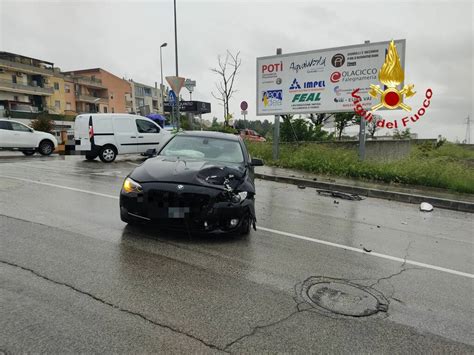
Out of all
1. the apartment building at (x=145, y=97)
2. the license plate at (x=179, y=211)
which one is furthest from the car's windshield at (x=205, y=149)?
the apartment building at (x=145, y=97)

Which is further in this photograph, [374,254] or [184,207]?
[374,254]

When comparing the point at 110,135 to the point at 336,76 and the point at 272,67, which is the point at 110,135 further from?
the point at 336,76

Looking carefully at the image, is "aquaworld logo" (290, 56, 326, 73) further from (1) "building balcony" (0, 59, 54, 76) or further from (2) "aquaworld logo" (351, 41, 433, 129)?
(1) "building balcony" (0, 59, 54, 76)

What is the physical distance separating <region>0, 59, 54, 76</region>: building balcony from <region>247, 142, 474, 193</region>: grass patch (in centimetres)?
5693

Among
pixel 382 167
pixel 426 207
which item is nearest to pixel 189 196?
pixel 426 207

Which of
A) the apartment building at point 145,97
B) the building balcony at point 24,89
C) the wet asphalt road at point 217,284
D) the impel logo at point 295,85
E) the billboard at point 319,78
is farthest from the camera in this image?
the apartment building at point 145,97

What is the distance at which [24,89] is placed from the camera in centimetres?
5962

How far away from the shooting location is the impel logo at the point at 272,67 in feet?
53.6

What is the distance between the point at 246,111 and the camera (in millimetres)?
21234

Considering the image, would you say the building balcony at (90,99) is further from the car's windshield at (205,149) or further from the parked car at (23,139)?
the car's windshield at (205,149)

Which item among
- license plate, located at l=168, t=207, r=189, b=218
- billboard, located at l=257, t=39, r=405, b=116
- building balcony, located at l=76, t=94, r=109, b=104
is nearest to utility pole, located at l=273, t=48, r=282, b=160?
billboard, located at l=257, t=39, r=405, b=116

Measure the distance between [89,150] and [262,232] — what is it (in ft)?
36.9

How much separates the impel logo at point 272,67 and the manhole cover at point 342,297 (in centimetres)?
1360

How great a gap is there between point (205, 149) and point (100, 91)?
80.4 m
